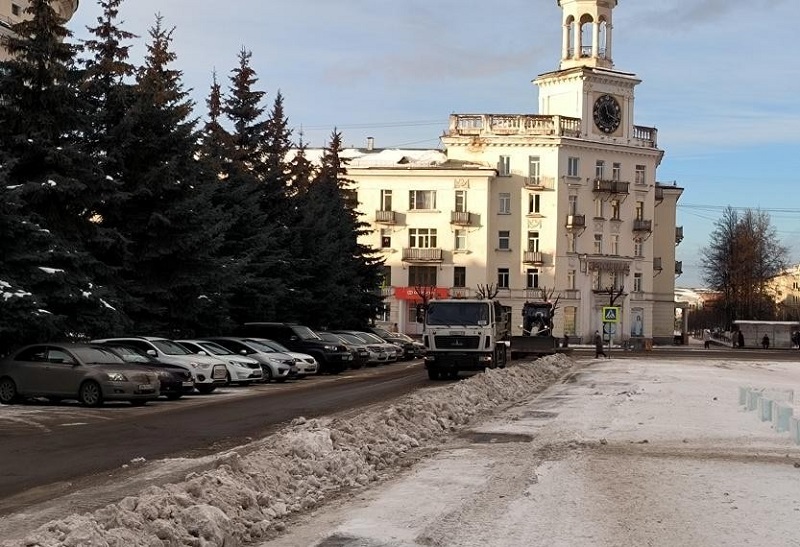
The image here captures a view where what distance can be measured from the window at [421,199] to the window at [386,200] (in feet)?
5.84

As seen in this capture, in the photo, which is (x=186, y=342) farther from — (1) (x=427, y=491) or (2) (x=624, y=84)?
(2) (x=624, y=84)

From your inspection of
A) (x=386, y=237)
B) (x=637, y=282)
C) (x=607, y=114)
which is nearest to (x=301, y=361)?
(x=386, y=237)

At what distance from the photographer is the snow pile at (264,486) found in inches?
336

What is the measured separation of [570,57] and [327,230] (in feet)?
149

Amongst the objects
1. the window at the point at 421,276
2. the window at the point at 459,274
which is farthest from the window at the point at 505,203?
the window at the point at 421,276

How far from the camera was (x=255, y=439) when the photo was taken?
16938mm

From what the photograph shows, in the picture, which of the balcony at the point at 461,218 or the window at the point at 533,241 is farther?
the window at the point at 533,241

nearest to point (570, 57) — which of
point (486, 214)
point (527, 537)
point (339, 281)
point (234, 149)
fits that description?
point (486, 214)

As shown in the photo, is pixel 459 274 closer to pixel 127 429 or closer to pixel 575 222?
pixel 575 222

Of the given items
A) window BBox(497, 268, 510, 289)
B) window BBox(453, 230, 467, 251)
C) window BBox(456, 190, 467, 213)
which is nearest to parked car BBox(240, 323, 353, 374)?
window BBox(453, 230, 467, 251)

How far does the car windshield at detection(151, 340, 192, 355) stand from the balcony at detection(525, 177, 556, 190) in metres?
64.2

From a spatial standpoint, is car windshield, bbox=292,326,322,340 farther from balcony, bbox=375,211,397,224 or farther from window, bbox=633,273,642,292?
window, bbox=633,273,642,292

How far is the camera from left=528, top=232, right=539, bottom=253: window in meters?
91.9

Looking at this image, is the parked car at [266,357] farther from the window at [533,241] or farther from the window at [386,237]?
the window at [533,241]
